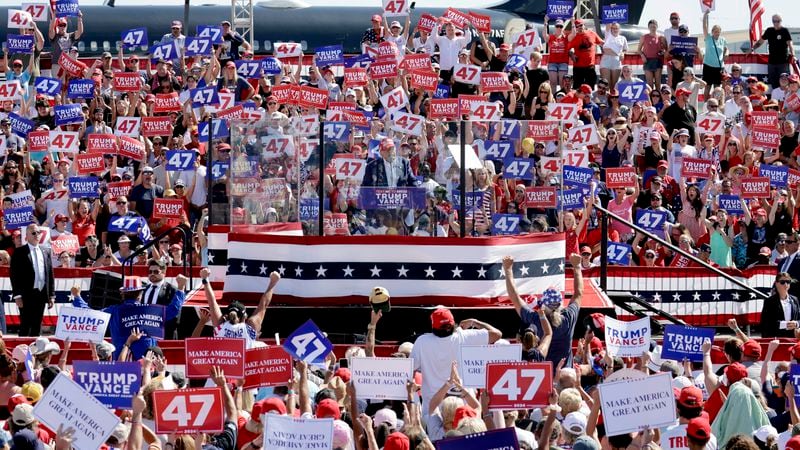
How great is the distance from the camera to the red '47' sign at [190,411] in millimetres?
11102

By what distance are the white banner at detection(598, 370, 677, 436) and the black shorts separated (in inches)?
781

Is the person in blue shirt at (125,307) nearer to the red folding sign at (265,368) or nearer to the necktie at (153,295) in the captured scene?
the necktie at (153,295)

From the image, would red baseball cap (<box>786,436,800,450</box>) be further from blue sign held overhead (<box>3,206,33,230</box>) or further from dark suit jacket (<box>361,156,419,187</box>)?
blue sign held overhead (<box>3,206,33,230</box>)

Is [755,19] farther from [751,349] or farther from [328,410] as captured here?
[328,410]

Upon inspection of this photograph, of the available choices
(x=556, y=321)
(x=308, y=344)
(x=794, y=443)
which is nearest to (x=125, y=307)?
(x=308, y=344)

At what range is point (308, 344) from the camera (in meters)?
13.8

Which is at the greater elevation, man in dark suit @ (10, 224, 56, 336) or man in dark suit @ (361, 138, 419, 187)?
man in dark suit @ (361, 138, 419, 187)

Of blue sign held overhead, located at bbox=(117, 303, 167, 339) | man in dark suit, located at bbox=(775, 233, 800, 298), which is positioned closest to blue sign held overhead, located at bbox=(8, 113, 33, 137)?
blue sign held overhead, located at bbox=(117, 303, 167, 339)

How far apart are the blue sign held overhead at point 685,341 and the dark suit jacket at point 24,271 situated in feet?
27.2

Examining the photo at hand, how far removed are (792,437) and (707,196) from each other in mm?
13456

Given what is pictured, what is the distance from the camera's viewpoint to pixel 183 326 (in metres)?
18.7

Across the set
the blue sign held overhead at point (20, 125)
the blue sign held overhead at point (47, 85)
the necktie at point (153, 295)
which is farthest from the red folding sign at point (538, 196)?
the blue sign held overhead at point (47, 85)

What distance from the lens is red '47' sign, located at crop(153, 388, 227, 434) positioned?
11102 millimetres

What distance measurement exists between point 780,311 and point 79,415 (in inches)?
389
